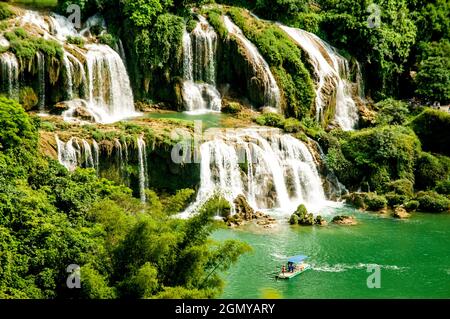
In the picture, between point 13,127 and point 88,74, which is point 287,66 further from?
point 13,127

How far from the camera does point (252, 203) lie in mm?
33312

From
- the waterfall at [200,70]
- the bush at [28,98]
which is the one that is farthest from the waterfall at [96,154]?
the waterfall at [200,70]

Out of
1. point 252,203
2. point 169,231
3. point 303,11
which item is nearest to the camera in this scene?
point 169,231

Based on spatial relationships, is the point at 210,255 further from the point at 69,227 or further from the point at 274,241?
the point at 274,241

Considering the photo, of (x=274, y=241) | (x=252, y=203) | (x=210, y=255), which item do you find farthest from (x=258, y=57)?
(x=210, y=255)

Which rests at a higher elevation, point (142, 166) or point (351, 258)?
point (142, 166)

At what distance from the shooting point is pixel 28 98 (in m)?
33.8

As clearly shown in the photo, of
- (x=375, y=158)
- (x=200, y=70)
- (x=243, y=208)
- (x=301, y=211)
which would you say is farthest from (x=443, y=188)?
(x=200, y=70)

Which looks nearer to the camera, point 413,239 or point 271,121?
point 413,239

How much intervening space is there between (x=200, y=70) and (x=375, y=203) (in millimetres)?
12154

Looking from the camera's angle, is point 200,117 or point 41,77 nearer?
point 41,77

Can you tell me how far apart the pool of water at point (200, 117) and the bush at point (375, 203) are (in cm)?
769

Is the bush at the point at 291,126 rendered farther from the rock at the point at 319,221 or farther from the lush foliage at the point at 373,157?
the rock at the point at 319,221
